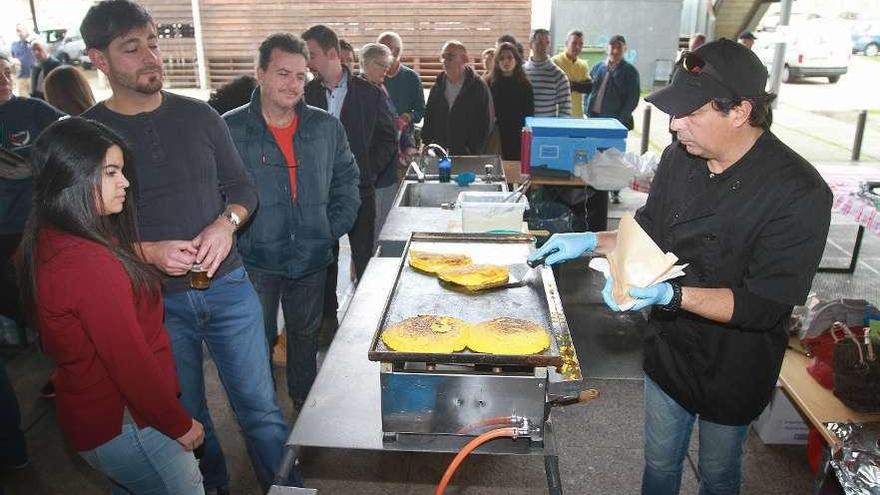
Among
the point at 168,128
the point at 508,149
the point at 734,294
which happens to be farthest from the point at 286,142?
the point at 508,149

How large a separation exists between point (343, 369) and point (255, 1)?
46.5ft

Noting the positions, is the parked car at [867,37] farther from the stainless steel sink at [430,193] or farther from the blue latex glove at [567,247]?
the blue latex glove at [567,247]

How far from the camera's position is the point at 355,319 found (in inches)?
95.9

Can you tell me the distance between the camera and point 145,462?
1.67 m

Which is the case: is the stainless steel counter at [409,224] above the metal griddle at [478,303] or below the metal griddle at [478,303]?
below

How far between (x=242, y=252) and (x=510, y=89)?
3.71 meters

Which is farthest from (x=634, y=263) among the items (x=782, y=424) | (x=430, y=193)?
(x=430, y=193)

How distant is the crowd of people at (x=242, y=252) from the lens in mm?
1511

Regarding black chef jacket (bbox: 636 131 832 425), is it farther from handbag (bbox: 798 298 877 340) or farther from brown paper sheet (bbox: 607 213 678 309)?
handbag (bbox: 798 298 877 340)

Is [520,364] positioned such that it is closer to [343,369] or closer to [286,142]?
[343,369]

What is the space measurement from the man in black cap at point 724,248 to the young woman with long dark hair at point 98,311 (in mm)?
1301

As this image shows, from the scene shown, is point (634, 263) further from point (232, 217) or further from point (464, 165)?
point (464, 165)

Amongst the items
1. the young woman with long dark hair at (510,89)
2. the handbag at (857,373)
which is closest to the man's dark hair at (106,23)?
the handbag at (857,373)

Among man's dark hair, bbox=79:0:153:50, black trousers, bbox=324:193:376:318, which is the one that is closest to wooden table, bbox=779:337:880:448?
black trousers, bbox=324:193:376:318
